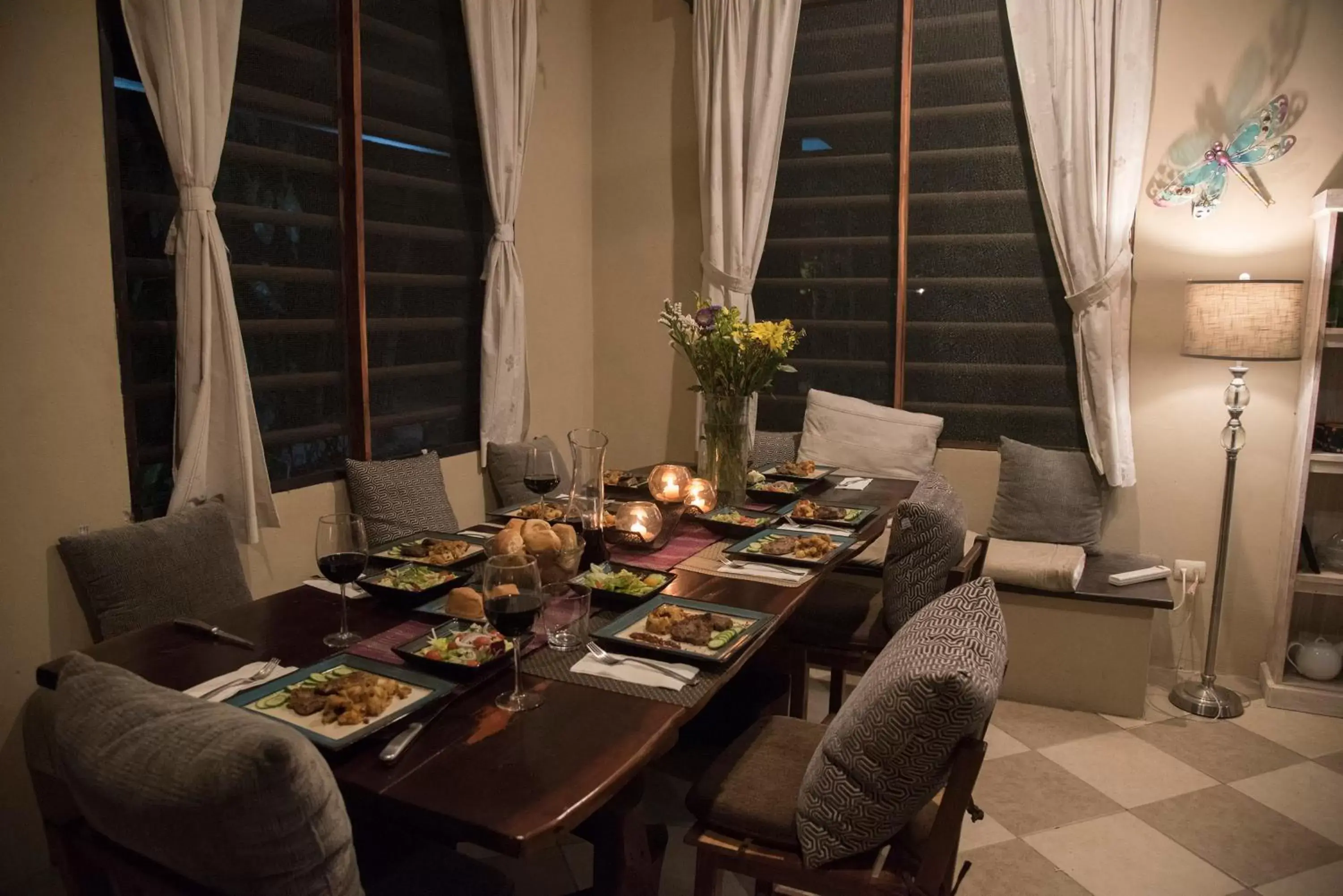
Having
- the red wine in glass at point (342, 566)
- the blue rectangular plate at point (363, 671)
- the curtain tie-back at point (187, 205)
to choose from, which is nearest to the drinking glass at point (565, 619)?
the blue rectangular plate at point (363, 671)

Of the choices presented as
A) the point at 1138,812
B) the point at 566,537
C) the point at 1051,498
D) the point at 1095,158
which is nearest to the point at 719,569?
the point at 566,537

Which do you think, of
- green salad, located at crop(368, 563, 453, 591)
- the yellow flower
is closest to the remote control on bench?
the yellow flower

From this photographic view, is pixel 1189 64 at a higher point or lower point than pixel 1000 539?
higher

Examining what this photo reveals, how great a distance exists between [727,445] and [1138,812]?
1.63 m

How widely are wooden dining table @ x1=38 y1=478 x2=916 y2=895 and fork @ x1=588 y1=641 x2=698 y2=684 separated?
52 mm

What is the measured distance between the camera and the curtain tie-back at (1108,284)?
3.65m

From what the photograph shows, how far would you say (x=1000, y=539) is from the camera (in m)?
3.88

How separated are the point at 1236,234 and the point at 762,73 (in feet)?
6.68

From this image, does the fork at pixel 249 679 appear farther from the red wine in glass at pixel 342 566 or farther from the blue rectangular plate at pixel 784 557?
the blue rectangular plate at pixel 784 557

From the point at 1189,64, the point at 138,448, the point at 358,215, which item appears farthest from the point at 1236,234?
the point at 138,448

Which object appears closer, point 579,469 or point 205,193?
point 579,469

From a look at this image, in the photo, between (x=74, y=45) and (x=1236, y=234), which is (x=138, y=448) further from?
(x=1236, y=234)

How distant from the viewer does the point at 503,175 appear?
152 inches

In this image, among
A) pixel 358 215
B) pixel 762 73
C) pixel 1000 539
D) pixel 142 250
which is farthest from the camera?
pixel 762 73
